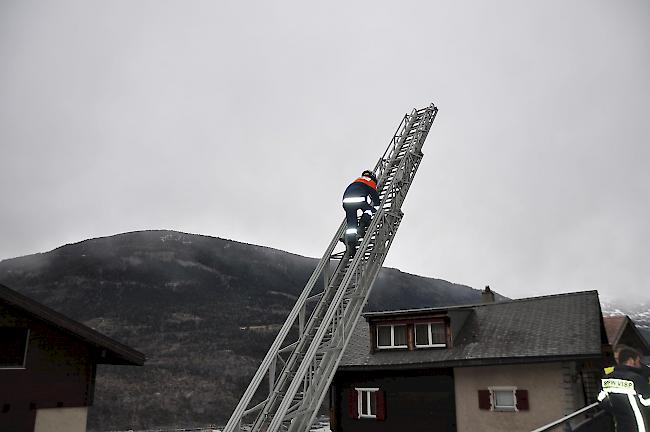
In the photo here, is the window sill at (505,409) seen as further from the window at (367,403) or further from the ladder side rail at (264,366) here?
the ladder side rail at (264,366)

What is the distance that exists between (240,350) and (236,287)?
2091 centimetres

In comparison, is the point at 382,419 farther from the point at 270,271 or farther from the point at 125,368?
the point at 270,271

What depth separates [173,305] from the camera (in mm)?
70688

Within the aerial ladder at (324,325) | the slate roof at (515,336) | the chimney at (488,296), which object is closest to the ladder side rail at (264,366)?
the aerial ladder at (324,325)

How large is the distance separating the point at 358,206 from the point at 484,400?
997 centimetres

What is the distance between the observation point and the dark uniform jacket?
25.3 feet

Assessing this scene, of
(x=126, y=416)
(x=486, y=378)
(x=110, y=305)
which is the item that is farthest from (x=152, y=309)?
(x=486, y=378)

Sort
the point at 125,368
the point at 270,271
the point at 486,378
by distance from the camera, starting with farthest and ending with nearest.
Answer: the point at 270,271 → the point at 125,368 → the point at 486,378

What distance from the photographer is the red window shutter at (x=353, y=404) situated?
20484 mm

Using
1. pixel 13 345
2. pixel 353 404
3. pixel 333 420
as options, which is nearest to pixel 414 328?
pixel 353 404

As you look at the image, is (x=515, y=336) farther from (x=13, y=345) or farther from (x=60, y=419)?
(x=13, y=345)

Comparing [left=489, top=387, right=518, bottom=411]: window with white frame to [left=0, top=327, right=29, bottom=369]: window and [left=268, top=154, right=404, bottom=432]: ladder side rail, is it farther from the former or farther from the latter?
[left=0, top=327, right=29, bottom=369]: window

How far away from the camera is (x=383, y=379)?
66.5 ft

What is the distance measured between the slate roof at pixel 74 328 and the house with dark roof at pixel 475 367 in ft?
32.5
